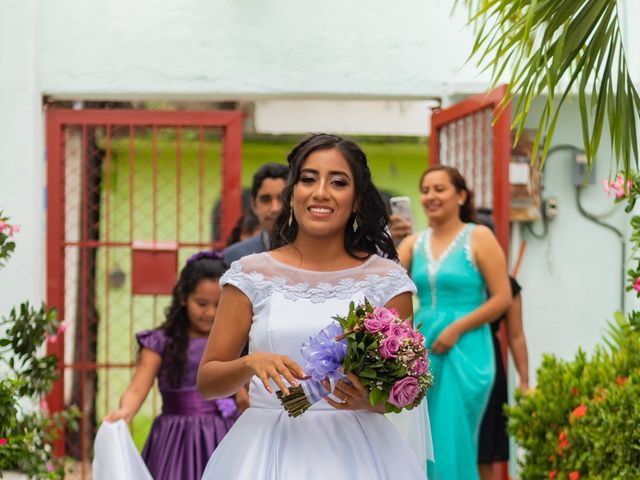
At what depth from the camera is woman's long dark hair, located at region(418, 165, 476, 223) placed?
7102mm

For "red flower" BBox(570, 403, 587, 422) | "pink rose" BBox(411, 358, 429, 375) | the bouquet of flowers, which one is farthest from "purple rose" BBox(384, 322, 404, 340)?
"red flower" BBox(570, 403, 587, 422)

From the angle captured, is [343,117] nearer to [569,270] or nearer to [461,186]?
[569,270]

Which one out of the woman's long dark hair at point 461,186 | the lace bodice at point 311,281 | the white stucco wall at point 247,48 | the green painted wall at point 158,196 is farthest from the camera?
the green painted wall at point 158,196

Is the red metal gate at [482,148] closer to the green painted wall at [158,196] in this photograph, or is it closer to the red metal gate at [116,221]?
the red metal gate at [116,221]

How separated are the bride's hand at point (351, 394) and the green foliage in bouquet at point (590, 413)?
1504mm

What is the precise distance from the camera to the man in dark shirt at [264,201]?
21.4 feet

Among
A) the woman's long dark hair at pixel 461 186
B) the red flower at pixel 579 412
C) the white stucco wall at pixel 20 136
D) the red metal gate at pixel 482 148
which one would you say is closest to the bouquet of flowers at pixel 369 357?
the red flower at pixel 579 412

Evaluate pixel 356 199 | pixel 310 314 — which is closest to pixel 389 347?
pixel 310 314

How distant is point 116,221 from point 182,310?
6716mm

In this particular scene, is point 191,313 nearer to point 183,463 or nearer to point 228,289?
point 183,463

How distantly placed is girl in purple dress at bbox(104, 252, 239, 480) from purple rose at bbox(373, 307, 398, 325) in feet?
7.44

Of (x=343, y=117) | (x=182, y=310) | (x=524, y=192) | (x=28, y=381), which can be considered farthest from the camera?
(x=343, y=117)

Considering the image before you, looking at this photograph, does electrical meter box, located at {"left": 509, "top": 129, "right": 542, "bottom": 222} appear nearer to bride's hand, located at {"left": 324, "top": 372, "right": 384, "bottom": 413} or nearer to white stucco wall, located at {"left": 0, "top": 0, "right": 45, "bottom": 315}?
white stucco wall, located at {"left": 0, "top": 0, "right": 45, "bottom": 315}

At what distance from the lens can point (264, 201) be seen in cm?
675
